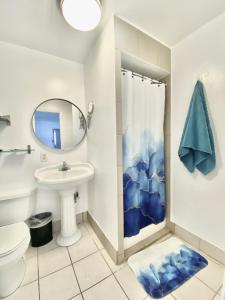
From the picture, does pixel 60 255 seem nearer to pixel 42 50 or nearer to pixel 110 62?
pixel 110 62

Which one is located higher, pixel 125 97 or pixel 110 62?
pixel 110 62

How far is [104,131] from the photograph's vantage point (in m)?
1.45

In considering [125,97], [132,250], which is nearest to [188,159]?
[125,97]

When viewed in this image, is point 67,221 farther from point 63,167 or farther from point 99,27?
point 99,27

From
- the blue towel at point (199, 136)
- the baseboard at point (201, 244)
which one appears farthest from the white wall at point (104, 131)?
the baseboard at point (201, 244)

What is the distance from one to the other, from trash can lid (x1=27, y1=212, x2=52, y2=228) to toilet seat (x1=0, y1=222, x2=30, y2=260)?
0.26 meters

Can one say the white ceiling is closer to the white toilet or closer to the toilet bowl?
the white toilet

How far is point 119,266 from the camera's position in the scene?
4.32 feet

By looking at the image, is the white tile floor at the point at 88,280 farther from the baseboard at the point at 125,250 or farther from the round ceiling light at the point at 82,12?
the round ceiling light at the point at 82,12

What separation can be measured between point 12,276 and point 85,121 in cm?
167

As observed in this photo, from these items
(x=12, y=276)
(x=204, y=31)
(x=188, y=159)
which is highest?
(x=204, y=31)

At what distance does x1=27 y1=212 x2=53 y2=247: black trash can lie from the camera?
1.54 m

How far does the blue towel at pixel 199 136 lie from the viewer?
1279mm

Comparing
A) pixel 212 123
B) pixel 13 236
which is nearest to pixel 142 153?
pixel 212 123
